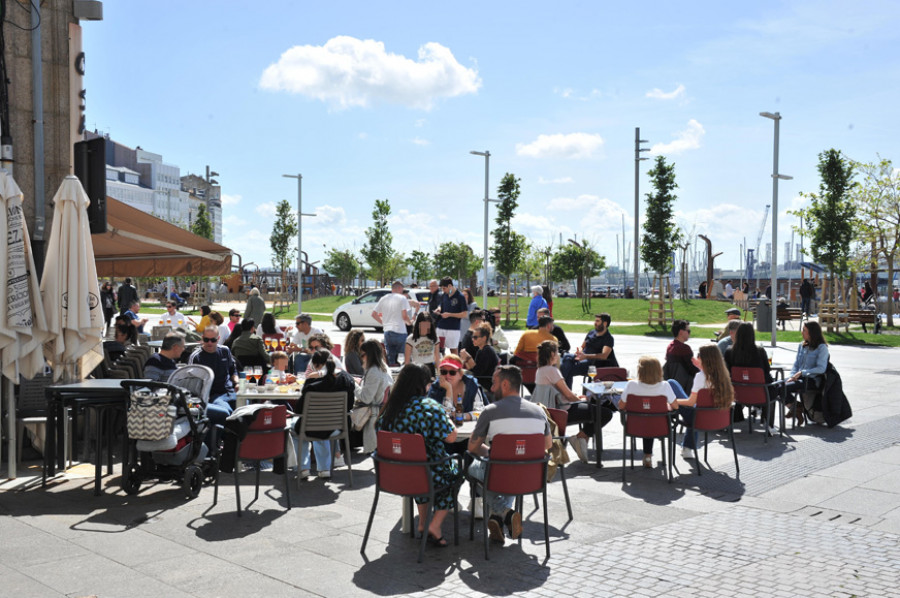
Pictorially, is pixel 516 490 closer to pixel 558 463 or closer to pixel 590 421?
pixel 558 463

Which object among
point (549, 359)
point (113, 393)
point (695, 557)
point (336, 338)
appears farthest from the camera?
point (336, 338)

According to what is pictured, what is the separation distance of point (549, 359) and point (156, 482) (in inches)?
165

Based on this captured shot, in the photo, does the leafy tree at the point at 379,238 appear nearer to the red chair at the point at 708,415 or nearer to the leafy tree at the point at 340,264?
the leafy tree at the point at 340,264

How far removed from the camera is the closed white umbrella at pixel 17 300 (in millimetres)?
7531

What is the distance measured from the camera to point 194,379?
8320mm

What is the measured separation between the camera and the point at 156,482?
8.03 m

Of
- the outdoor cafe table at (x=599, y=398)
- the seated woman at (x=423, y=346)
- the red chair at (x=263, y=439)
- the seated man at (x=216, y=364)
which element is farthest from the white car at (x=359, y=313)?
the red chair at (x=263, y=439)

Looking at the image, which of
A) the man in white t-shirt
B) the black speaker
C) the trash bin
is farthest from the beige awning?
the trash bin

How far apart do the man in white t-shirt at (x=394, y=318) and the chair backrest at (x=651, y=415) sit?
7.33 metres

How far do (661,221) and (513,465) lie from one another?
31.5 metres

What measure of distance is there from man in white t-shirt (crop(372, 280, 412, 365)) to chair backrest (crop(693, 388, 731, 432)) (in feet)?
24.0

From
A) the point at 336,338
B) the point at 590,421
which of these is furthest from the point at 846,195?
the point at 590,421

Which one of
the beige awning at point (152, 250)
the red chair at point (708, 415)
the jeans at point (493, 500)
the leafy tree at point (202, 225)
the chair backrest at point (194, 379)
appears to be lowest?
the jeans at point (493, 500)

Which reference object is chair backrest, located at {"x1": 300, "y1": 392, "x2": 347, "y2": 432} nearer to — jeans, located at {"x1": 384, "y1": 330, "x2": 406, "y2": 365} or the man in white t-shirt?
the man in white t-shirt
